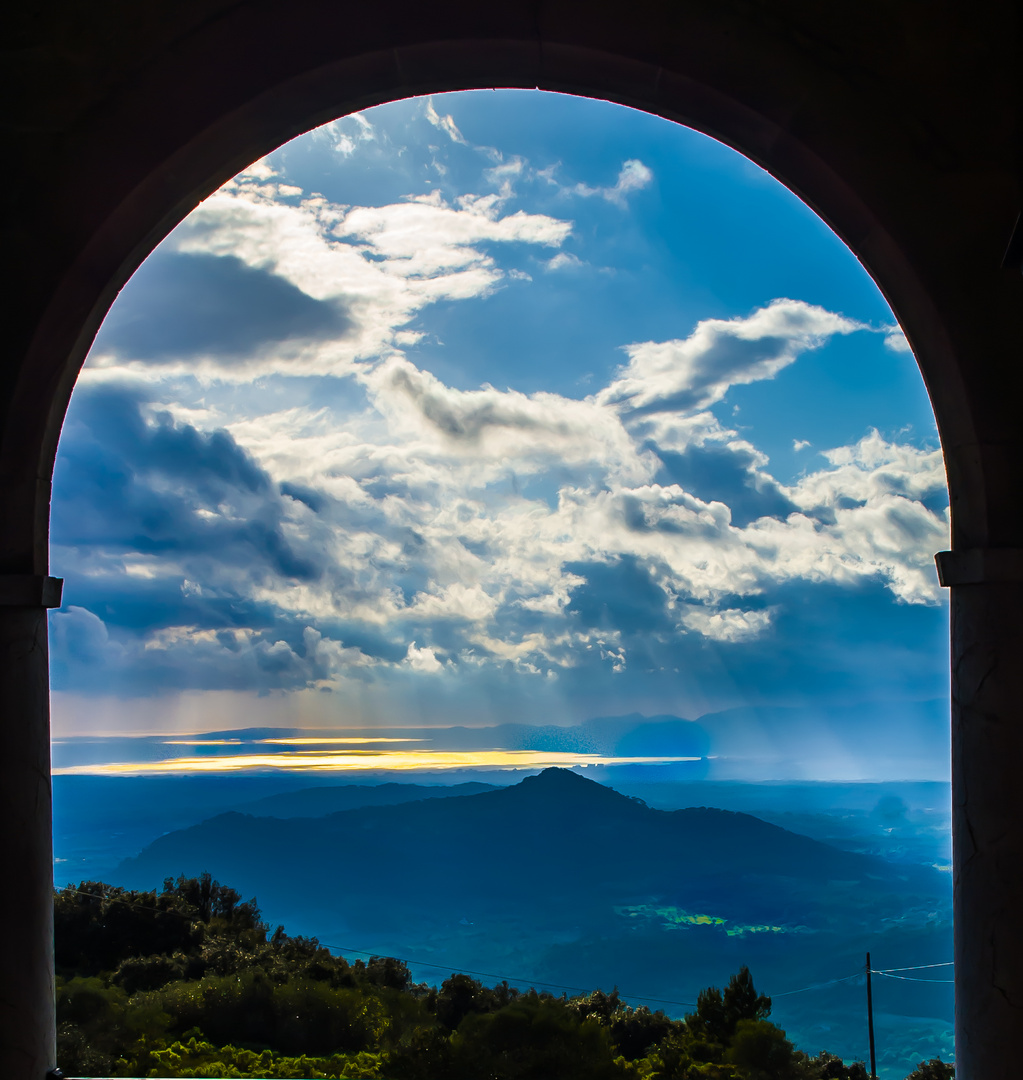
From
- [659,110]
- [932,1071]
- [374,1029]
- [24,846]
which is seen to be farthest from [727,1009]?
[659,110]

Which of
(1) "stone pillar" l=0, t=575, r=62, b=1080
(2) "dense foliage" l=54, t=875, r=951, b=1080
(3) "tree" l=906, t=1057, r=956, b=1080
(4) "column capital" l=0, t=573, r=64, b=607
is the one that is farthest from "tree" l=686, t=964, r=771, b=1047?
(4) "column capital" l=0, t=573, r=64, b=607

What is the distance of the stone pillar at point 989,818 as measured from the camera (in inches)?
165

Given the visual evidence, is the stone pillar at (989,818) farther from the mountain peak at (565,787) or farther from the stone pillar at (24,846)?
the mountain peak at (565,787)

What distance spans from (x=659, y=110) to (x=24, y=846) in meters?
6.38

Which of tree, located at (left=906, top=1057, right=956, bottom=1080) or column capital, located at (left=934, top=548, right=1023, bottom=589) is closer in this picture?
column capital, located at (left=934, top=548, right=1023, bottom=589)

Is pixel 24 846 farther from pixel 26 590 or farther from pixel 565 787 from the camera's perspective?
pixel 565 787

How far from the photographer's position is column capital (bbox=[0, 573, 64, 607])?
179 inches

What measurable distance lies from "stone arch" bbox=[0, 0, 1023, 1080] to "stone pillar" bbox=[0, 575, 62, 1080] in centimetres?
2

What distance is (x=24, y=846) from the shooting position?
14.9ft

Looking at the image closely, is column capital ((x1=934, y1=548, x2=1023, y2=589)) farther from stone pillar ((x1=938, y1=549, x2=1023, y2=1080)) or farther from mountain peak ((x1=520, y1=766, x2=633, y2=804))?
mountain peak ((x1=520, y1=766, x2=633, y2=804))

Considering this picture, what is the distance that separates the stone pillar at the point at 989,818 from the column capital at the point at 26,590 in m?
5.58

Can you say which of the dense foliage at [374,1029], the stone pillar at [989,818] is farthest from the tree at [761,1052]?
the stone pillar at [989,818]

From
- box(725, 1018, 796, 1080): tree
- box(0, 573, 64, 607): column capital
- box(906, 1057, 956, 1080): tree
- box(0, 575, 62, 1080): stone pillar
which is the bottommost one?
box(906, 1057, 956, 1080): tree

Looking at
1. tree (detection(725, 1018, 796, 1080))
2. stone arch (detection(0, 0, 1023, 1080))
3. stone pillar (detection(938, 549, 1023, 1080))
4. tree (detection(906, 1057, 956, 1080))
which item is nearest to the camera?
stone pillar (detection(938, 549, 1023, 1080))
